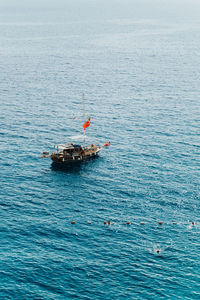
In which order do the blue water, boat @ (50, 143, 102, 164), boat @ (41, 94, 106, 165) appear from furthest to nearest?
1. boat @ (41, 94, 106, 165)
2. boat @ (50, 143, 102, 164)
3. the blue water

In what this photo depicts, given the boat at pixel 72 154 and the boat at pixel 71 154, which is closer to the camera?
the boat at pixel 72 154

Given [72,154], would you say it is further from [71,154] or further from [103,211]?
[103,211]

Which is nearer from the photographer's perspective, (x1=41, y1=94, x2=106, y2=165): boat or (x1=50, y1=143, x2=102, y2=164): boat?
(x1=50, y1=143, x2=102, y2=164): boat

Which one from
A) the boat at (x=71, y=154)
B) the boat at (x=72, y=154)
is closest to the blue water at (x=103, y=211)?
the boat at (x=71, y=154)

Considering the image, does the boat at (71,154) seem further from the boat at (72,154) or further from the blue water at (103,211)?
the blue water at (103,211)

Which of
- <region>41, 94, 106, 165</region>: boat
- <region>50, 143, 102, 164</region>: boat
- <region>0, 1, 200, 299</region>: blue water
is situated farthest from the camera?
<region>41, 94, 106, 165</region>: boat

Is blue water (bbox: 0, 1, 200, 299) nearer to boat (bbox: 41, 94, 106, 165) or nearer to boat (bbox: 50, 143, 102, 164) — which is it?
boat (bbox: 41, 94, 106, 165)

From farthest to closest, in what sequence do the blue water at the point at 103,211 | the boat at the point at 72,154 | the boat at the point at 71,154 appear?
the boat at the point at 71,154 < the boat at the point at 72,154 < the blue water at the point at 103,211

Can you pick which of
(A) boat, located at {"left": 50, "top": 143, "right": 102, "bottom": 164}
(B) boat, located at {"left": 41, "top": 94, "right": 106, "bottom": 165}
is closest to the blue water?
(B) boat, located at {"left": 41, "top": 94, "right": 106, "bottom": 165}

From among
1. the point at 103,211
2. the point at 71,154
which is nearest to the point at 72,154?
the point at 71,154

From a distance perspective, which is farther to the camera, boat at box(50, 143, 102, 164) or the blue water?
boat at box(50, 143, 102, 164)

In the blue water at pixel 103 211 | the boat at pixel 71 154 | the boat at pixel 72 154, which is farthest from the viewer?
the boat at pixel 71 154
